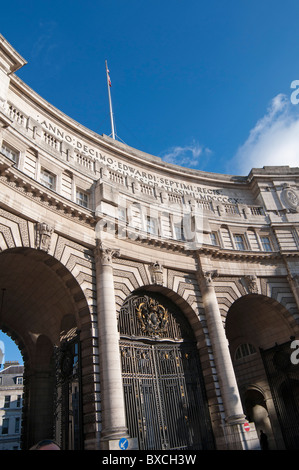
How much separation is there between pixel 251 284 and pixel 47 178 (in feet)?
56.1

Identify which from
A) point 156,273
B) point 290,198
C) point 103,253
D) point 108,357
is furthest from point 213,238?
point 108,357

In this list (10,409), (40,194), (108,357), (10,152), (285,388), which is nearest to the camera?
(108,357)

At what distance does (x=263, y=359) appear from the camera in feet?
92.4

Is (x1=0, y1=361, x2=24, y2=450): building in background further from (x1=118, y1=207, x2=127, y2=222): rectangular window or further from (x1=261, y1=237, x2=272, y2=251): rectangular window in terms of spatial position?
(x1=261, y1=237, x2=272, y2=251): rectangular window

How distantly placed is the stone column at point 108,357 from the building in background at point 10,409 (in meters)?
54.7

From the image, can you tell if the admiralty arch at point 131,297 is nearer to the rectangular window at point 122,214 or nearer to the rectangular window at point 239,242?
the rectangular window at point 122,214

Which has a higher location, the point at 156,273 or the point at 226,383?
the point at 156,273

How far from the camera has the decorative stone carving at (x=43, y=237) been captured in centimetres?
1719

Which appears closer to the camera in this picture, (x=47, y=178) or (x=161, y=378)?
(x=47, y=178)

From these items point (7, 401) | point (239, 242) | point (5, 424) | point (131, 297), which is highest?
point (239, 242)

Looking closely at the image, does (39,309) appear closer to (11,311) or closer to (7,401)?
(11,311)

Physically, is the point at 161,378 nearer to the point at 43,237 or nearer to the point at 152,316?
the point at 152,316

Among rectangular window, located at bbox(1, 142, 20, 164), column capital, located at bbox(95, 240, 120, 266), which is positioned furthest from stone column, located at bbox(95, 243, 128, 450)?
rectangular window, located at bbox(1, 142, 20, 164)

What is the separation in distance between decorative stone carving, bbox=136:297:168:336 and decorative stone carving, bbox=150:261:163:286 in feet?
4.75
